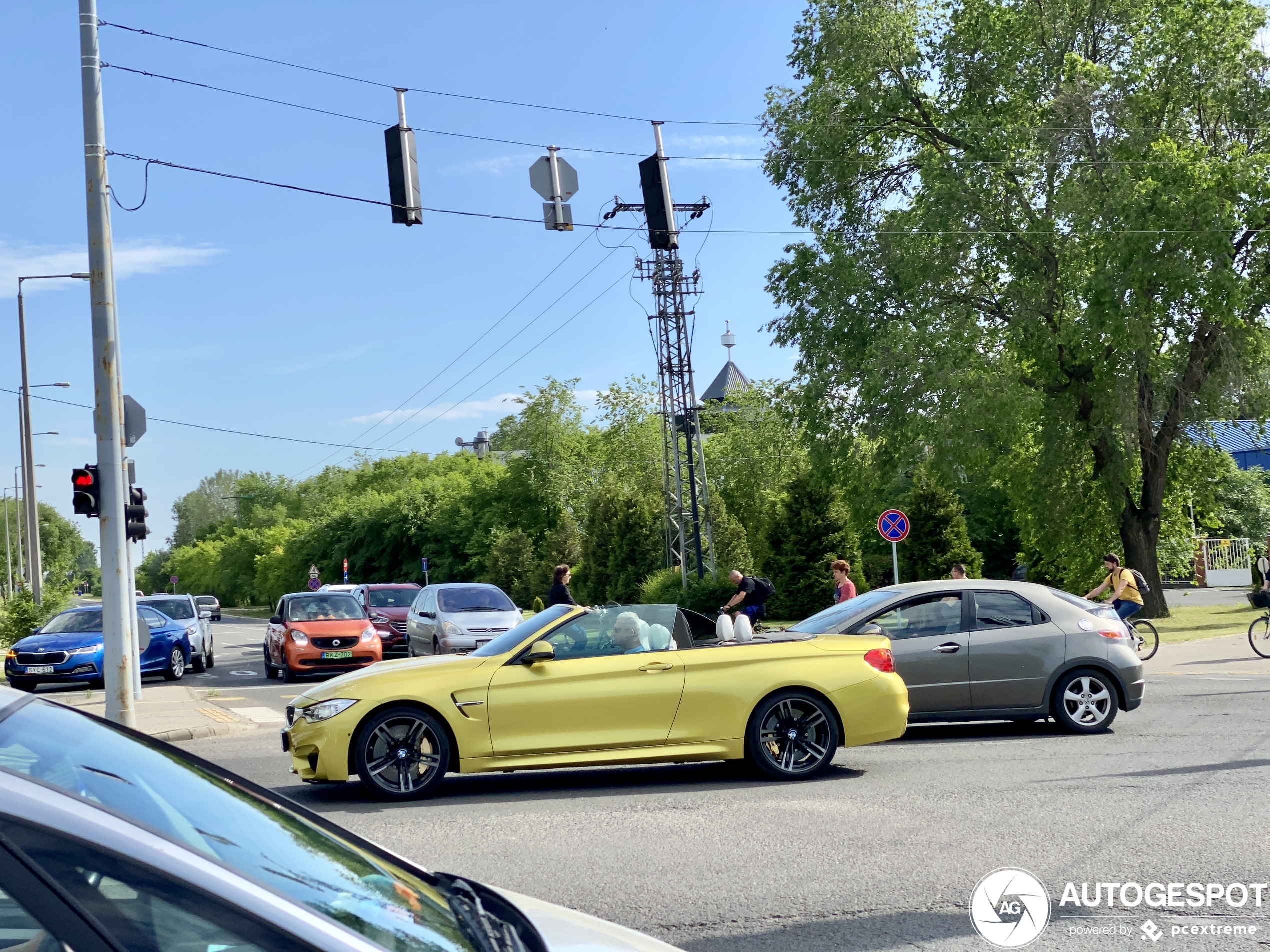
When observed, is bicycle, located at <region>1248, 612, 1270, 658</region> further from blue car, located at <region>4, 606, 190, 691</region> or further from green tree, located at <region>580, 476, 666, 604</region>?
green tree, located at <region>580, 476, 666, 604</region>

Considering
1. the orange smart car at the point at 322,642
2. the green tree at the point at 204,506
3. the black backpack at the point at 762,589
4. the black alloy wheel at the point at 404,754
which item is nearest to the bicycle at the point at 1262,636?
the black backpack at the point at 762,589

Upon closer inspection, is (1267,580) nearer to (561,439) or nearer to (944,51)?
(944,51)

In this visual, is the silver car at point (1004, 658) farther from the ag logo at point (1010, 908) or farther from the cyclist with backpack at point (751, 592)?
the cyclist with backpack at point (751, 592)

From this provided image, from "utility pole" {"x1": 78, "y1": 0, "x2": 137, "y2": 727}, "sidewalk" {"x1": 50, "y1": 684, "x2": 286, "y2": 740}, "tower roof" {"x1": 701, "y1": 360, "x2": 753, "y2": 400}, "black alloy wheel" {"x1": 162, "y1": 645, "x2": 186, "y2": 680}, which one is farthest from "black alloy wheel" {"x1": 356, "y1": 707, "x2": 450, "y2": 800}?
"tower roof" {"x1": 701, "y1": 360, "x2": 753, "y2": 400}

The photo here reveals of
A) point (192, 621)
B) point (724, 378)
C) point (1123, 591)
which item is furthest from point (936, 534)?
point (724, 378)

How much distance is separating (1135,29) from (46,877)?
31.8m

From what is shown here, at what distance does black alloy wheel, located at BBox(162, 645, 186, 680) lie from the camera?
24938mm

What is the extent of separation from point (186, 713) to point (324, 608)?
7.32m

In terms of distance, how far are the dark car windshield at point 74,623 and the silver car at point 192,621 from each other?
269 centimetres

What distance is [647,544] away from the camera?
163 feet

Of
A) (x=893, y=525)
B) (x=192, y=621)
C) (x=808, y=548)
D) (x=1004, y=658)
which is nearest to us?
(x=1004, y=658)

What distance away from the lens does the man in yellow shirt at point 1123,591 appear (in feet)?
63.5

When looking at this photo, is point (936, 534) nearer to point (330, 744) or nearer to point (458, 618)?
point (458, 618)

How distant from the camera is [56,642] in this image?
21797 millimetres
